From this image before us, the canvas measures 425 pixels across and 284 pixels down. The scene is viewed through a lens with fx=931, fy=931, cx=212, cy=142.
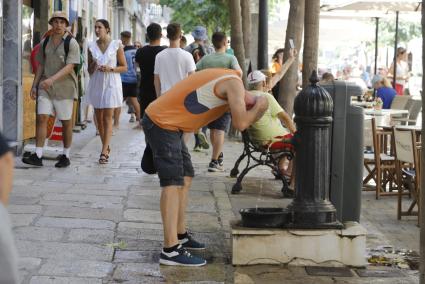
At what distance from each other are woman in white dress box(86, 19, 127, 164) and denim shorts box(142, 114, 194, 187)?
5322mm

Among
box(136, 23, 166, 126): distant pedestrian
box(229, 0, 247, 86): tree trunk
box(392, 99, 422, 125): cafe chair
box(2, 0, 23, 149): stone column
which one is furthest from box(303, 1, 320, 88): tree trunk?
box(229, 0, 247, 86): tree trunk

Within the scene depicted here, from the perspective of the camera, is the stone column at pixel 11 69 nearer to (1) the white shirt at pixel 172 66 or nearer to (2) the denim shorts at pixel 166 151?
(1) the white shirt at pixel 172 66

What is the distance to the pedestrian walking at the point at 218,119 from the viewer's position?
11406 mm

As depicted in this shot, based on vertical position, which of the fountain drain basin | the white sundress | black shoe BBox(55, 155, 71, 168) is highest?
the white sundress

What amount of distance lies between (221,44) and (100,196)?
12.1 feet

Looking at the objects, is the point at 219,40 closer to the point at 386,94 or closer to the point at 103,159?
the point at 103,159

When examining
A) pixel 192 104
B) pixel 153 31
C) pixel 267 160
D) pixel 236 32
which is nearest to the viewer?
pixel 192 104

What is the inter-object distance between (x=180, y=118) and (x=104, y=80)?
572cm

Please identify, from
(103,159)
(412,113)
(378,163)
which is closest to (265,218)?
(378,163)

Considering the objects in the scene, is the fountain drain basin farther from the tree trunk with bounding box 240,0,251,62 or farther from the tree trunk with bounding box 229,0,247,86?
the tree trunk with bounding box 240,0,251,62

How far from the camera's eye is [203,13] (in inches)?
1099

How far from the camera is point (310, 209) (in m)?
6.45

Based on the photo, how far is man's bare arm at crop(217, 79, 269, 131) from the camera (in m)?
5.91

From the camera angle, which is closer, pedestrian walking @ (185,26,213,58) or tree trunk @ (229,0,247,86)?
pedestrian walking @ (185,26,213,58)
